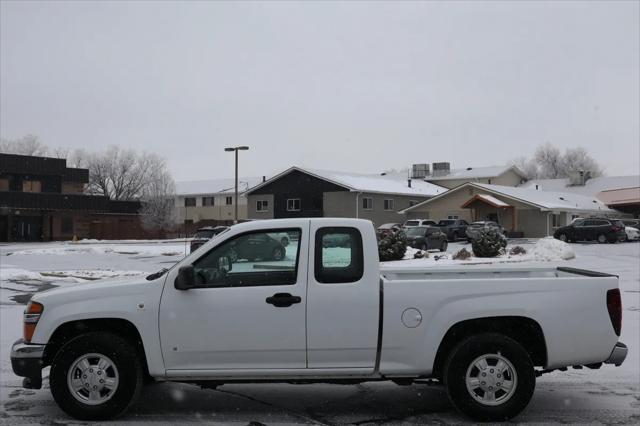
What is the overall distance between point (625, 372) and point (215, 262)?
497cm

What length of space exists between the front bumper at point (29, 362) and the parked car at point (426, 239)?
2884cm

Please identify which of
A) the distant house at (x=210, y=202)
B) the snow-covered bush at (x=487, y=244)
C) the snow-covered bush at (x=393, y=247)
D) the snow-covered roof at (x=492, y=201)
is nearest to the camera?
the snow-covered bush at (x=393, y=247)

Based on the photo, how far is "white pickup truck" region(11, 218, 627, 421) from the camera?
550 centimetres

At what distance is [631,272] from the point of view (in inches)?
810

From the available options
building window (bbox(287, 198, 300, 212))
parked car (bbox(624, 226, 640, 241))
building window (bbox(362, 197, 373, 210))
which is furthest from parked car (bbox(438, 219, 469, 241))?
building window (bbox(287, 198, 300, 212))

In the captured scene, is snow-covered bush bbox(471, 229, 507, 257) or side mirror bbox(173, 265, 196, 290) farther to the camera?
snow-covered bush bbox(471, 229, 507, 257)

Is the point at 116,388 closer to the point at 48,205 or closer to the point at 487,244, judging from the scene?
the point at 487,244

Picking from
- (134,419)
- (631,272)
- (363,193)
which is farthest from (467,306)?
(363,193)

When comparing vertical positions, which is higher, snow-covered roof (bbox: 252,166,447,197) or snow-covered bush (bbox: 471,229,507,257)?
snow-covered roof (bbox: 252,166,447,197)

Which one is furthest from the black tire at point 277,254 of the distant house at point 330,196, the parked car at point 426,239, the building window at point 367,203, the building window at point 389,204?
the building window at point 389,204

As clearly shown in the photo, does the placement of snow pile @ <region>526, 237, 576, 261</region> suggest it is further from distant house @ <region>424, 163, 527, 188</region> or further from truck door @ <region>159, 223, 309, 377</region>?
distant house @ <region>424, 163, 527, 188</region>

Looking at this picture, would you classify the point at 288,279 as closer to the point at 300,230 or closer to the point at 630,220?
the point at 300,230

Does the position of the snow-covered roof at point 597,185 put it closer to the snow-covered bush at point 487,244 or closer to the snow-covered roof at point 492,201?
the snow-covered roof at point 492,201

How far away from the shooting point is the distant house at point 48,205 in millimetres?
56000
